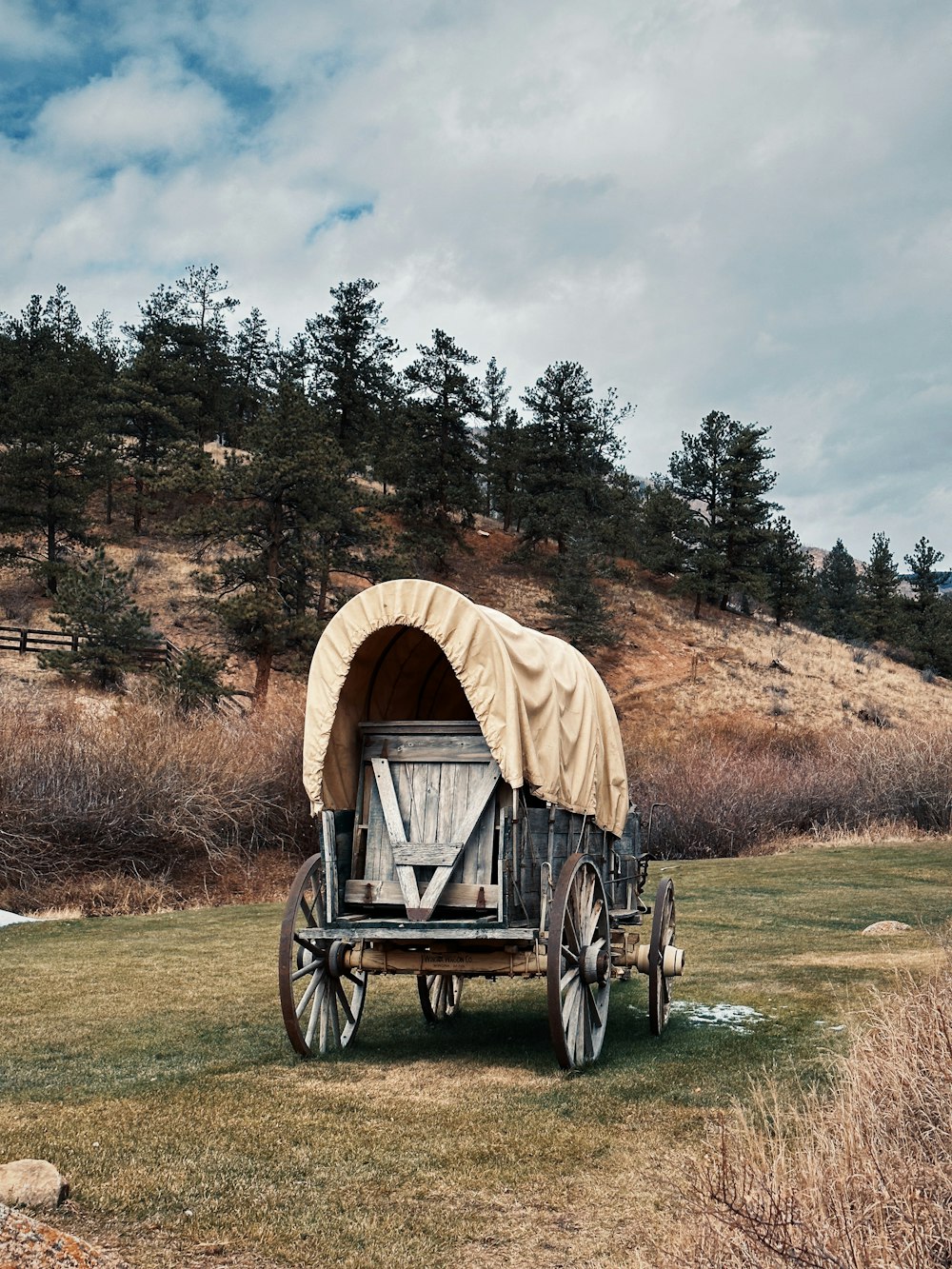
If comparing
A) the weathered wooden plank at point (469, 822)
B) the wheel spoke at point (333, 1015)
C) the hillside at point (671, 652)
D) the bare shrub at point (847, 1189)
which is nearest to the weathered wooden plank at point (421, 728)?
the weathered wooden plank at point (469, 822)

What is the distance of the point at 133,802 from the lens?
76.2 feet

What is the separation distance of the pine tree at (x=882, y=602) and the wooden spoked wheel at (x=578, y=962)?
211 feet

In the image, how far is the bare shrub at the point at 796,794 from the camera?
30203mm

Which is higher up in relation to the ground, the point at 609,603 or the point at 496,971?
the point at 609,603

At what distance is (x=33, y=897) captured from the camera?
71.5 feet

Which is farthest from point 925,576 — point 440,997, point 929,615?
point 440,997

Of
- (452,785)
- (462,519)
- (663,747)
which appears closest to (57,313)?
(462,519)

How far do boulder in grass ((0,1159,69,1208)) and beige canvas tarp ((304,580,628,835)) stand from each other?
9.84 feet

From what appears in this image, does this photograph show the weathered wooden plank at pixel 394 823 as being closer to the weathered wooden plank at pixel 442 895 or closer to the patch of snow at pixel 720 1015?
the weathered wooden plank at pixel 442 895

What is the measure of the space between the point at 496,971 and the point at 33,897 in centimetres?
1694

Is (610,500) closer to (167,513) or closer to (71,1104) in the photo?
(167,513)

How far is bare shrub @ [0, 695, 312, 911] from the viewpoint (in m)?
22.3

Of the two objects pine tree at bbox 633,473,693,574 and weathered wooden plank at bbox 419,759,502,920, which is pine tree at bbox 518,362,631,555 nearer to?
pine tree at bbox 633,473,693,574

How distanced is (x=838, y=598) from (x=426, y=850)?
72308 mm
